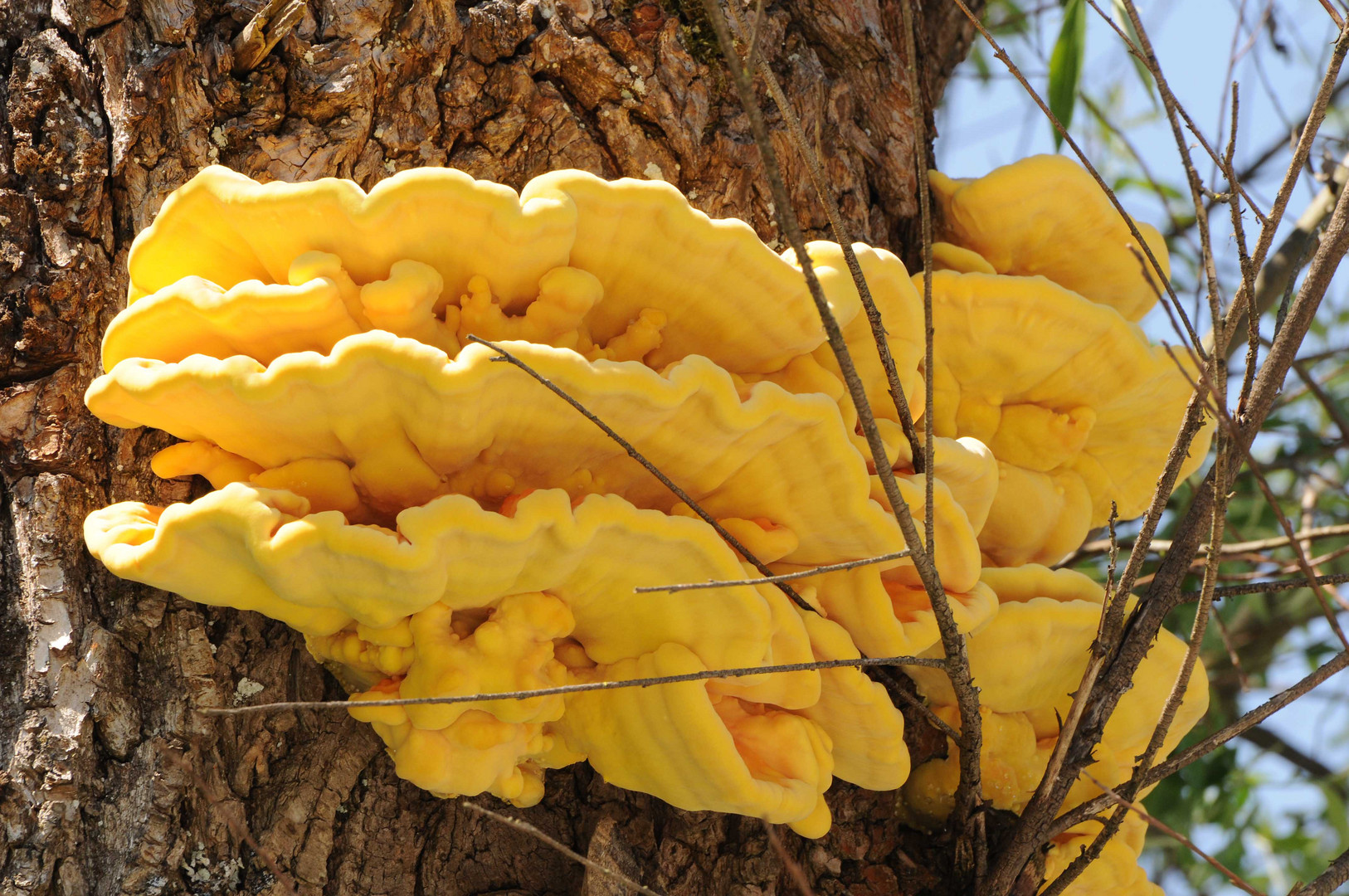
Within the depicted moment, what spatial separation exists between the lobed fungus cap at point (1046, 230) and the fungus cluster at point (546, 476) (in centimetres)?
64

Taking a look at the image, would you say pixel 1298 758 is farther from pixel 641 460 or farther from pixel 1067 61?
pixel 641 460

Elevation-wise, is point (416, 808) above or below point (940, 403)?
below

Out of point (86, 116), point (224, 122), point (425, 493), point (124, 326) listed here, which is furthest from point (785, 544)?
point (86, 116)

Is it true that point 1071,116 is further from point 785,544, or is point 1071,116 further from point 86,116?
point 86,116

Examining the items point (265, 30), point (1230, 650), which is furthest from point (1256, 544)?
point (265, 30)

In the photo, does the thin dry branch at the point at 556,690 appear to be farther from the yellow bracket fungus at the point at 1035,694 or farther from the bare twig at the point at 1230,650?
the bare twig at the point at 1230,650

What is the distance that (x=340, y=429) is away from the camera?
5.82 ft

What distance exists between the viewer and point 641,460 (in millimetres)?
1758

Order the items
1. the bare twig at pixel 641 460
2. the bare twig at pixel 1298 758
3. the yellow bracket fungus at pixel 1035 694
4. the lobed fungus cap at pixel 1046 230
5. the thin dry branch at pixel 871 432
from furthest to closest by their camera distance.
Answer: the bare twig at pixel 1298 758 < the lobed fungus cap at pixel 1046 230 < the yellow bracket fungus at pixel 1035 694 < the bare twig at pixel 641 460 < the thin dry branch at pixel 871 432

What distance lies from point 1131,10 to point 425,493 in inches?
59.1

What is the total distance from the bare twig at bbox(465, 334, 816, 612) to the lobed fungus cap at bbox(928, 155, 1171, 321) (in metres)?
1.04

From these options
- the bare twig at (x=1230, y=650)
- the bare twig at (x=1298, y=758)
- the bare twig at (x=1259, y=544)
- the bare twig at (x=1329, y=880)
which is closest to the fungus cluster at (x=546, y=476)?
the bare twig at (x=1329, y=880)

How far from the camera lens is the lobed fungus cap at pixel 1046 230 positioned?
265cm

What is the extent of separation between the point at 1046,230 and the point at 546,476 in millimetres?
1548
